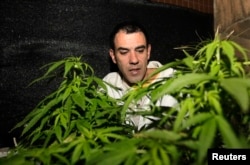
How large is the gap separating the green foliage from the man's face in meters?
0.78

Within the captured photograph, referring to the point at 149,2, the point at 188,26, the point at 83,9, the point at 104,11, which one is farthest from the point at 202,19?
the point at 83,9

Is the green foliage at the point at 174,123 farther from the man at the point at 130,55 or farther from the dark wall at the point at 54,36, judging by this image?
the dark wall at the point at 54,36

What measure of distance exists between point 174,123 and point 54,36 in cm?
169

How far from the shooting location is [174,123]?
24.0 inches

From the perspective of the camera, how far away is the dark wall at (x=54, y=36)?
77.8 inches

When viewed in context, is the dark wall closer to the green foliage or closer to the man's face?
the man's face

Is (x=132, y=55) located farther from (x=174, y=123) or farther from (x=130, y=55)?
(x=174, y=123)

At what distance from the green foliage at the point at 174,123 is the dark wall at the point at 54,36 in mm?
1167

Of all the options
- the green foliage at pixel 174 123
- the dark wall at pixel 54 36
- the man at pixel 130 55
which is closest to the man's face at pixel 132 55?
the man at pixel 130 55

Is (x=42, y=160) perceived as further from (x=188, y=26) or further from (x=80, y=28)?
(x=188, y=26)

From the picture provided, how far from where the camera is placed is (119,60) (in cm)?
176

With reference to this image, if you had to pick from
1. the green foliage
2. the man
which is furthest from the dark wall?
the green foliage

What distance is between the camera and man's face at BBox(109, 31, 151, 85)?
1689 mm

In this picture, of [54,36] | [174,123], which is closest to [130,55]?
[54,36]
